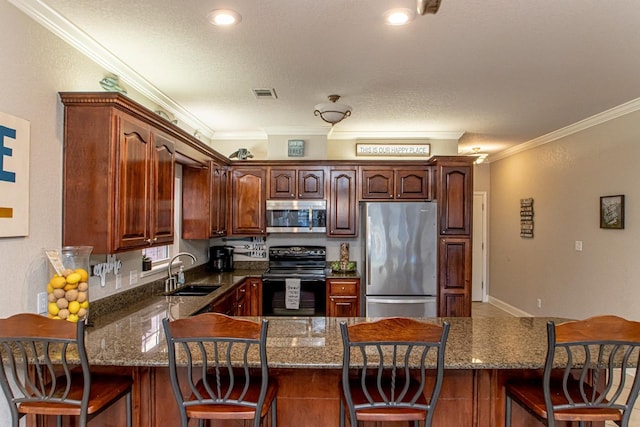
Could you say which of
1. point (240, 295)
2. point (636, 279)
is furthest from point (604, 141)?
point (240, 295)

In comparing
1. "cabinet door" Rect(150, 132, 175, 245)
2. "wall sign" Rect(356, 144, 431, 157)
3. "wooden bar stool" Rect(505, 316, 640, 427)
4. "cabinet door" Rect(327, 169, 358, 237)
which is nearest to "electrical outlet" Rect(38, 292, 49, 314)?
"cabinet door" Rect(150, 132, 175, 245)

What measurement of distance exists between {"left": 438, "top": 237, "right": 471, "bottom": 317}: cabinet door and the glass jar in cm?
340

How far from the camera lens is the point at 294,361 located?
65.4 inches

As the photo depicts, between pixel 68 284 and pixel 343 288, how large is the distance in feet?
9.51

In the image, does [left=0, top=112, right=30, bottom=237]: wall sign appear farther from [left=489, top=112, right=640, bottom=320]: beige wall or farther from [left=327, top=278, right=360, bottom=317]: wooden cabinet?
[left=489, top=112, right=640, bottom=320]: beige wall

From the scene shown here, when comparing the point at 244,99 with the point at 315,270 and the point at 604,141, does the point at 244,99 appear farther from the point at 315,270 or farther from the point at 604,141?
the point at 604,141

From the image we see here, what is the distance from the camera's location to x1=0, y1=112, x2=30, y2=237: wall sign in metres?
1.85

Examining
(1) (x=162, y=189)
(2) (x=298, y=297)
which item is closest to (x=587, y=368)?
(1) (x=162, y=189)

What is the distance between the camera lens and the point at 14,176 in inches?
75.6

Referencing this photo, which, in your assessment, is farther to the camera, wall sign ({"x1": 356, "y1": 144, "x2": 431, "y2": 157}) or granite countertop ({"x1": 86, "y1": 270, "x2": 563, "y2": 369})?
wall sign ({"x1": 356, "y1": 144, "x2": 431, "y2": 157})

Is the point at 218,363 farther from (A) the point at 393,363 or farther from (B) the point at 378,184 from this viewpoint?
(B) the point at 378,184

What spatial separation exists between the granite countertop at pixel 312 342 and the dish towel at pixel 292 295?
1735 mm

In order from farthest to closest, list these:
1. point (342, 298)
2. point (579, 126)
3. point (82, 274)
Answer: point (579, 126) < point (342, 298) < point (82, 274)

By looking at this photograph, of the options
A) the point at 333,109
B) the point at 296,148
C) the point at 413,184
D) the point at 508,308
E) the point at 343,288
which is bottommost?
the point at 508,308
